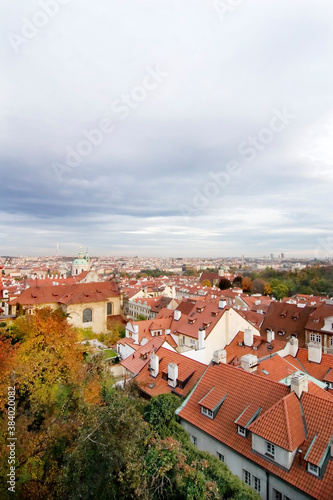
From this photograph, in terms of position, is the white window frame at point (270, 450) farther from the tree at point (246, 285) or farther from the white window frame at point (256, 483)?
the tree at point (246, 285)

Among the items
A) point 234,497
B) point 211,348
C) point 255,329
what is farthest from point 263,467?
point 255,329

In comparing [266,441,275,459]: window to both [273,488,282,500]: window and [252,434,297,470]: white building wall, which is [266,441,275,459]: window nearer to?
[252,434,297,470]: white building wall

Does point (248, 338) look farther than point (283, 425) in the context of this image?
Yes

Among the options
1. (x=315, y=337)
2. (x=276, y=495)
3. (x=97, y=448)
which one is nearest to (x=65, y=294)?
(x=315, y=337)

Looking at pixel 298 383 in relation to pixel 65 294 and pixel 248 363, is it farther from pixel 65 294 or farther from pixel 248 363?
pixel 65 294

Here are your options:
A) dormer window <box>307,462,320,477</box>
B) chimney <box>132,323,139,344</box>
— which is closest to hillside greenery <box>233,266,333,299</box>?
chimney <box>132,323,139,344</box>

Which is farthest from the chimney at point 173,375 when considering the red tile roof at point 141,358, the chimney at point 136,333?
the chimney at point 136,333
